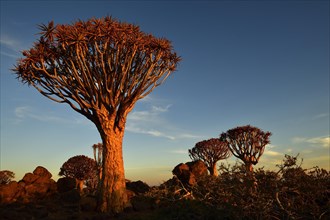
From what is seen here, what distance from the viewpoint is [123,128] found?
13.9 meters

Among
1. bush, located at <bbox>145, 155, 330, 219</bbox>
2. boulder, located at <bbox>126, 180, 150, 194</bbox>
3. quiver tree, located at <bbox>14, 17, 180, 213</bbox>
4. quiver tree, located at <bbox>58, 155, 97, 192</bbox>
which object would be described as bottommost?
boulder, located at <bbox>126, 180, 150, 194</bbox>

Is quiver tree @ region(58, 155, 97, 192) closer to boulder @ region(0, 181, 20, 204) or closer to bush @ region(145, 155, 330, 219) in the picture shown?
boulder @ region(0, 181, 20, 204)

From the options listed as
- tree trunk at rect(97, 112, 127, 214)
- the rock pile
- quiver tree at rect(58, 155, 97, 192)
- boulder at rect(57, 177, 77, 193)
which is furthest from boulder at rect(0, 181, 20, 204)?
quiver tree at rect(58, 155, 97, 192)

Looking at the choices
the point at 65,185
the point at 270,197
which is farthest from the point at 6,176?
the point at 270,197

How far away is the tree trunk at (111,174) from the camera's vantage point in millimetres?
12609

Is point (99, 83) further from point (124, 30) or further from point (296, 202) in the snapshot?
point (296, 202)

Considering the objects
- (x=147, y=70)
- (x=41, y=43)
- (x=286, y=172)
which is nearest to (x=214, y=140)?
(x=147, y=70)

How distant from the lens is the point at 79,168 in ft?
101

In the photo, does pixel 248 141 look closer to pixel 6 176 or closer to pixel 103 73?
pixel 103 73

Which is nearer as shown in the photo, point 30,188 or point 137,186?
point 30,188

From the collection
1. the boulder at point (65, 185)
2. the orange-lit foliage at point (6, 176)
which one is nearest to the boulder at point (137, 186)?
the boulder at point (65, 185)

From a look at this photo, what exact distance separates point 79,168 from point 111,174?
770 inches

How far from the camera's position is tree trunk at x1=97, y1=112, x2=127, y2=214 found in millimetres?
12609

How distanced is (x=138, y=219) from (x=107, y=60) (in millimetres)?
11604
